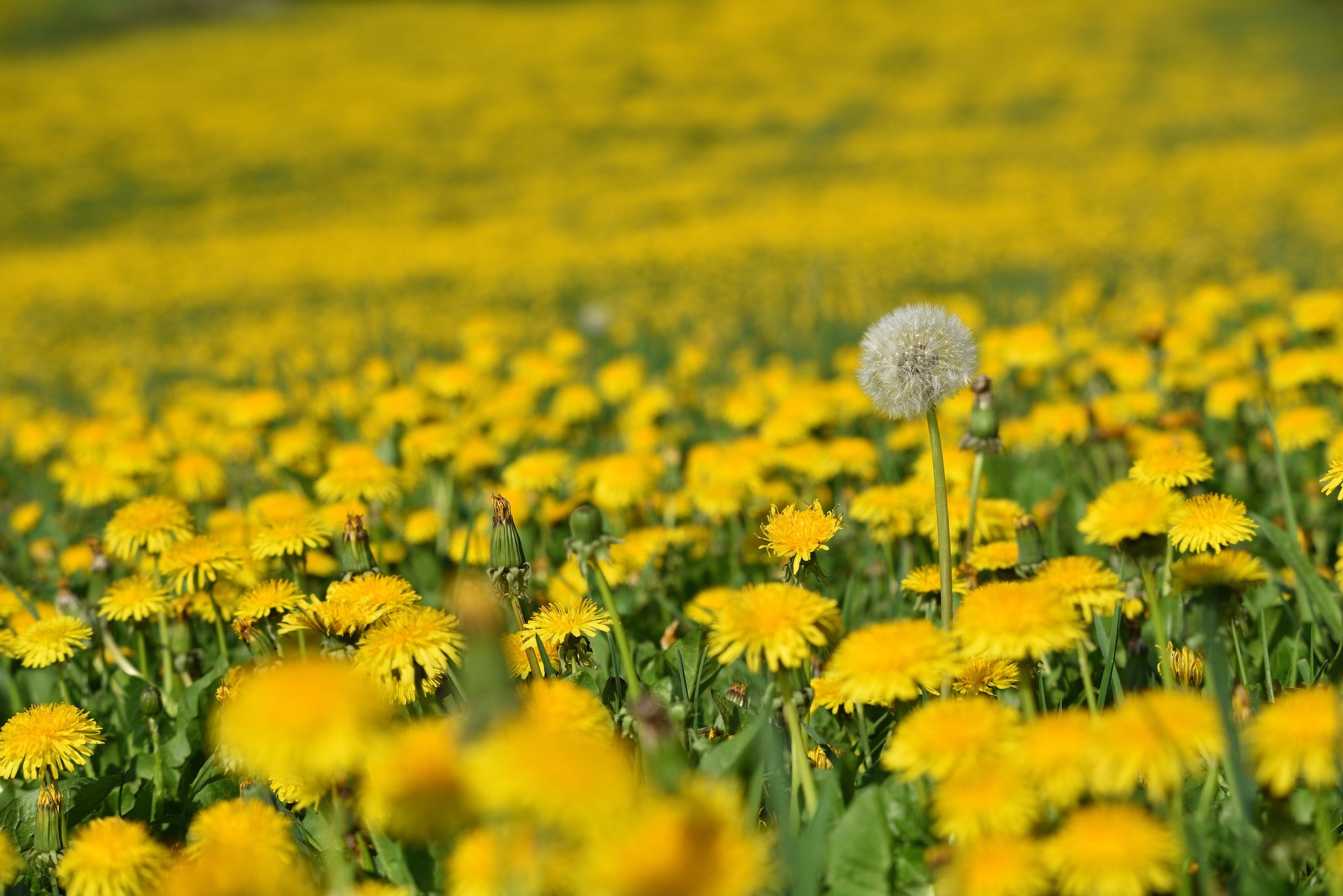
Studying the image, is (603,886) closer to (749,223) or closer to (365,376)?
(365,376)

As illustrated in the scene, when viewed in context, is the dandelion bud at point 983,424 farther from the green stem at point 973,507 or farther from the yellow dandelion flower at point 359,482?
the yellow dandelion flower at point 359,482

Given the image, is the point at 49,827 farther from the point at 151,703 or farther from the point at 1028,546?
the point at 1028,546

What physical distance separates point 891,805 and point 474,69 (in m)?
27.2

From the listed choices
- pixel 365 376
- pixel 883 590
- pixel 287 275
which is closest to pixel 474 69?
pixel 287 275

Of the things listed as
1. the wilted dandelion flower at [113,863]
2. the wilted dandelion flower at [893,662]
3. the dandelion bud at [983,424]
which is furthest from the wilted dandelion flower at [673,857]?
the dandelion bud at [983,424]

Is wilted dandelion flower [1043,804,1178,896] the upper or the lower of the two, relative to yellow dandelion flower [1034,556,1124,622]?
lower

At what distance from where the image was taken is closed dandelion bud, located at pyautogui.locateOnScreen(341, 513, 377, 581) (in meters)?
1.94

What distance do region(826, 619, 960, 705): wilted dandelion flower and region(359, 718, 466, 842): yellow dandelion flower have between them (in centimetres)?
47

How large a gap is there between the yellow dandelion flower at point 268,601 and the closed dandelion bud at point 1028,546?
121 cm

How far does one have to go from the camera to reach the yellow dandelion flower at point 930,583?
185cm

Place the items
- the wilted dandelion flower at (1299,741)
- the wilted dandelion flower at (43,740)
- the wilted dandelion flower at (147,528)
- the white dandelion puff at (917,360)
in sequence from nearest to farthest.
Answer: the wilted dandelion flower at (1299,741) < the wilted dandelion flower at (43,740) < the white dandelion puff at (917,360) < the wilted dandelion flower at (147,528)

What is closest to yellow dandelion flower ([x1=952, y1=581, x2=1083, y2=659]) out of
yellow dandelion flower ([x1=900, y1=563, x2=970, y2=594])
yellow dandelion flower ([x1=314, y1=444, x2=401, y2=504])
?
yellow dandelion flower ([x1=900, y1=563, x2=970, y2=594])

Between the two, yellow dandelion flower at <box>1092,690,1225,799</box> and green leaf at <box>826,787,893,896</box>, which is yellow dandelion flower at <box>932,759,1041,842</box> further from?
green leaf at <box>826,787,893,896</box>

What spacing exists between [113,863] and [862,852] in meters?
0.89
